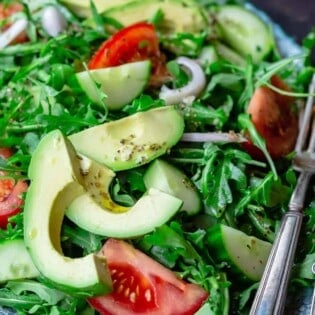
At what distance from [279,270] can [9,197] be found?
0.54 metres

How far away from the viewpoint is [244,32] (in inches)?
83.2

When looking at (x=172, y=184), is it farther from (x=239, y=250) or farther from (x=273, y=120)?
(x=273, y=120)

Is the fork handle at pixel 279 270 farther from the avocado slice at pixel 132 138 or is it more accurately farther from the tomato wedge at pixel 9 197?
the tomato wedge at pixel 9 197

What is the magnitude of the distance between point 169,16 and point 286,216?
72 cm

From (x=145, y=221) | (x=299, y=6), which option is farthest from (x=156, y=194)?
(x=299, y=6)

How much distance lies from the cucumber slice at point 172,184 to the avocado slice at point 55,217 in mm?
149

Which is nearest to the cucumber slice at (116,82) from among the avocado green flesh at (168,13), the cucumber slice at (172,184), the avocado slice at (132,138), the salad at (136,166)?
the salad at (136,166)

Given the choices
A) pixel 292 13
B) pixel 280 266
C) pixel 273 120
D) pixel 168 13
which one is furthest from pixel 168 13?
pixel 280 266

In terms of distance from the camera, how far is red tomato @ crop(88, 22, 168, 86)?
5.95 ft

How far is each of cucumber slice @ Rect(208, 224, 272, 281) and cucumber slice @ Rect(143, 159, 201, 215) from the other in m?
0.08

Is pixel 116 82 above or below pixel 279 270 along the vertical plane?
above

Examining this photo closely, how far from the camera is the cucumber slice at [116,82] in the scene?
1.70 metres

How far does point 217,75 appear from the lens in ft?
6.13

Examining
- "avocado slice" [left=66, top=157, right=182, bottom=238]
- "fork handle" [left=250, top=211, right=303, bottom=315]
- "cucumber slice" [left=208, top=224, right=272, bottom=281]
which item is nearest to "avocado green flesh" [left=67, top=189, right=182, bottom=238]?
"avocado slice" [left=66, top=157, right=182, bottom=238]
